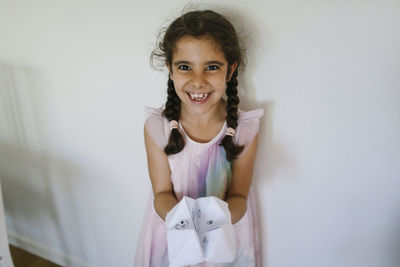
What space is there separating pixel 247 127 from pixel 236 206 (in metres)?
0.21

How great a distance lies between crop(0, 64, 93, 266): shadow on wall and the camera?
1.23 meters

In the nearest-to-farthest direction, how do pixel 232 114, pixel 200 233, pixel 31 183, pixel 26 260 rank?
pixel 200 233, pixel 232 114, pixel 31 183, pixel 26 260

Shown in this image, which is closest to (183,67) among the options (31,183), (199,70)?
(199,70)

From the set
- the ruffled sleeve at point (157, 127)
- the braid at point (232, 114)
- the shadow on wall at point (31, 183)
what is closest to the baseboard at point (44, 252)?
the shadow on wall at point (31, 183)

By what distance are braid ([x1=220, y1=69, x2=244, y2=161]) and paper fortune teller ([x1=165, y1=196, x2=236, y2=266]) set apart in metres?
0.19

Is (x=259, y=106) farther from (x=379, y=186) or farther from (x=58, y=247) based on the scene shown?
(x=58, y=247)

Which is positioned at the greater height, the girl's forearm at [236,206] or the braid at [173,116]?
the braid at [173,116]

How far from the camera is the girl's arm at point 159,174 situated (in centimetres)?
85

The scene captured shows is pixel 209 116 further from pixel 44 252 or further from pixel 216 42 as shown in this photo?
pixel 44 252

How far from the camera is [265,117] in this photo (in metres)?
0.83

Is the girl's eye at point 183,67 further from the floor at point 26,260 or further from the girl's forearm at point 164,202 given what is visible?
the floor at point 26,260

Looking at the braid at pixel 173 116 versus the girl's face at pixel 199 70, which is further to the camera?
the braid at pixel 173 116

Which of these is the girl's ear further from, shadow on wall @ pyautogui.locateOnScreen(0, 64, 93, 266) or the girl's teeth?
shadow on wall @ pyautogui.locateOnScreen(0, 64, 93, 266)

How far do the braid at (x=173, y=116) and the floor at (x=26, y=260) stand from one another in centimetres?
113
